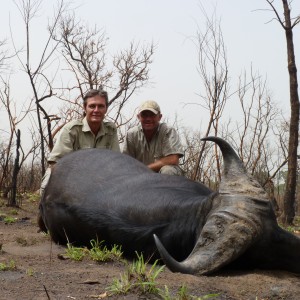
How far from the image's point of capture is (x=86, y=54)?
13273mm

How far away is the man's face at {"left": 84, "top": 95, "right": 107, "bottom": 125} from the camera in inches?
Result: 235

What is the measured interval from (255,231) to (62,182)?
1.97m

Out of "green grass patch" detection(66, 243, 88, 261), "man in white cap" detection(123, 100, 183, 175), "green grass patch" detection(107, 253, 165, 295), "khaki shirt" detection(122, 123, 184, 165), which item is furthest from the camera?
"khaki shirt" detection(122, 123, 184, 165)

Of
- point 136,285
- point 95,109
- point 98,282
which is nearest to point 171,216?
point 98,282

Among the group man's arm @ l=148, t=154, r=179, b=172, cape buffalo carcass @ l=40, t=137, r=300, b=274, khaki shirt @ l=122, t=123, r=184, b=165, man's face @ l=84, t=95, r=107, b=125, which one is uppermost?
man's face @ l=84, t=95, r=107, b=125

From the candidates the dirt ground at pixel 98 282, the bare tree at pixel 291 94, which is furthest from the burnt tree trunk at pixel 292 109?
the dirt ground at pixel 98 282

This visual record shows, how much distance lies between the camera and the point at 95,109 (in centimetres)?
596

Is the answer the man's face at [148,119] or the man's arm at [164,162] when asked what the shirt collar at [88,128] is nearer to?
the man's face at [148,119]

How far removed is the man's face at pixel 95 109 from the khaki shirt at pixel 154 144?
72 centimetres

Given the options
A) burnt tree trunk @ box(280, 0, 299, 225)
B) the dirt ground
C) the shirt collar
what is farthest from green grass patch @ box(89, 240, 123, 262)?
burnt tree trunk @ box(280, 0, 299, 225)

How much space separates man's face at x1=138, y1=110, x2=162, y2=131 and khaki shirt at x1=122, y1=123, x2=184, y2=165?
10cm

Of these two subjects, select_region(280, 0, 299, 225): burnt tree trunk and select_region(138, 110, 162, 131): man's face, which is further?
select_region(280, 0, 299, 225): burnt tree trunk

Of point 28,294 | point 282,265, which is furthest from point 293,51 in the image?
point 28,294

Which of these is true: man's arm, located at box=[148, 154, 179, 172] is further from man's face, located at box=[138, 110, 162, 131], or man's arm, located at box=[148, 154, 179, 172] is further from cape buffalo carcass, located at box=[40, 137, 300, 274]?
cape buffalo carcass, located at box=[40, 137, 300, 274]
